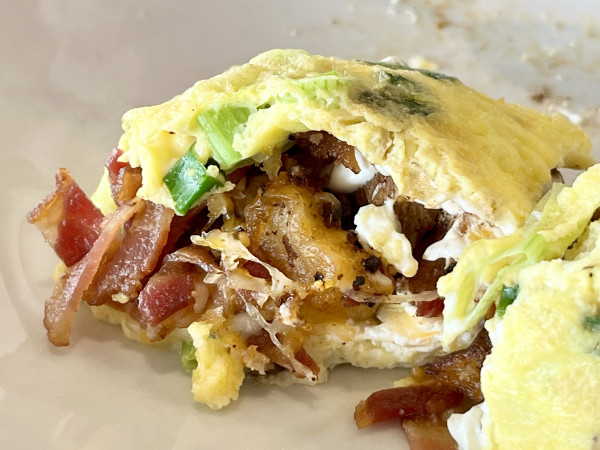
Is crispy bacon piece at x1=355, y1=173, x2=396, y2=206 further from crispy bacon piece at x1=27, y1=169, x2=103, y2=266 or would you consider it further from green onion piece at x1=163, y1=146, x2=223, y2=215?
crispy bacon piece at x1=27, y1=169, x2=103, y2=266

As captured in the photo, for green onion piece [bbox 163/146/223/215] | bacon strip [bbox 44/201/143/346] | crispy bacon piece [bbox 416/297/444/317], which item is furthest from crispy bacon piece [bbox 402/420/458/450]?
bacon strip [bbox 44/201/143/346]

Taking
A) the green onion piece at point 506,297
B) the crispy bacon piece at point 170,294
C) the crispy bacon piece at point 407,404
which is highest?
the green onion piece at point 506,297

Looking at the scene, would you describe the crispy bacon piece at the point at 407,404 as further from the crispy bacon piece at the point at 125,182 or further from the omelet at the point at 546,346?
the crispy bacon piece at the point at 125,182

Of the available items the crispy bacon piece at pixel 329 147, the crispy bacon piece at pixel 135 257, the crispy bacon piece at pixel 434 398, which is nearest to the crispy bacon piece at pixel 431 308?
the crispy bacon piece at pixel 434 398

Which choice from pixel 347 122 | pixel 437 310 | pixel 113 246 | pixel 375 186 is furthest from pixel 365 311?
pixel 113 246

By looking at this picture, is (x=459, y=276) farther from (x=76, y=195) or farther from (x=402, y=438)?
(x=76, y=195)

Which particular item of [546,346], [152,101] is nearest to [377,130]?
[546,346]

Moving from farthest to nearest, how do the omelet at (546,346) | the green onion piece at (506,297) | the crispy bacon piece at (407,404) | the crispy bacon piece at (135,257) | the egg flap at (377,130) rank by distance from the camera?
1. the crispy bacon piece at (135,257)
2. the crispy bacon piece at (407,404)
3. the egg flap at (377,130)
4. the green onion piece at (506,297)
5. the omelet at (546,346)
